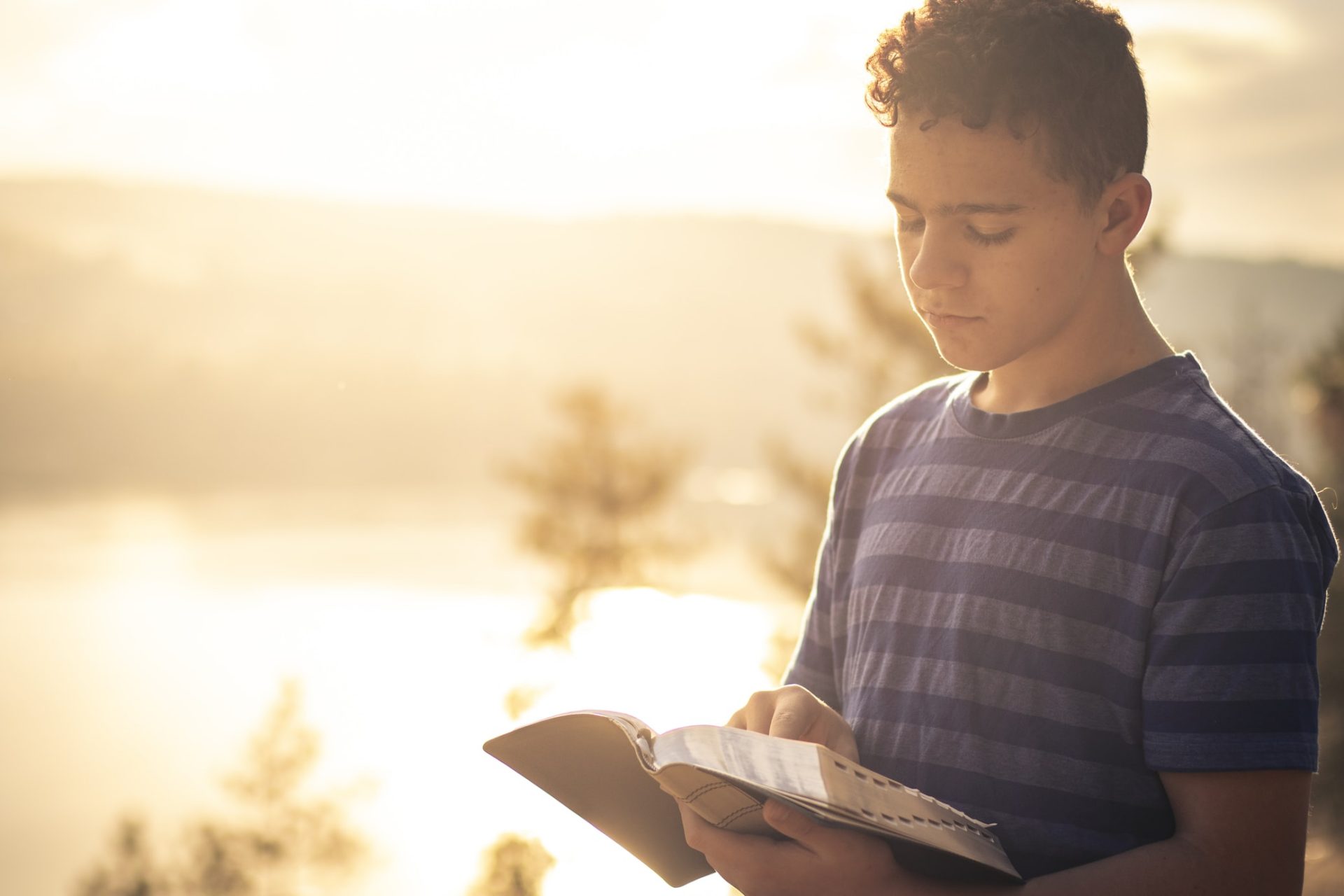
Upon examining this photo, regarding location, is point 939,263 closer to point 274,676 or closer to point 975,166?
point 975,166

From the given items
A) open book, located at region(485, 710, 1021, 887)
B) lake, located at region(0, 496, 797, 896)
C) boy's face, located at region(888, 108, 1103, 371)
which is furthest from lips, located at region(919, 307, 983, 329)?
lake, located at region(0, 496, 797, 896)

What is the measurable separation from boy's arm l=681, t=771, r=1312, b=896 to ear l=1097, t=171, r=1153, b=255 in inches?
15.6

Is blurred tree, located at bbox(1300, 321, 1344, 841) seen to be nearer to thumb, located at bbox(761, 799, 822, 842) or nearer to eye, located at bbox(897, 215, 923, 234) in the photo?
eye, located at bbox(897, 215, 923, 234)

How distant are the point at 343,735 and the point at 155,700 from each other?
272 centimetres

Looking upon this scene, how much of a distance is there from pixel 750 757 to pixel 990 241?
43 centimetres

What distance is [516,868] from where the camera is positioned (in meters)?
2.57

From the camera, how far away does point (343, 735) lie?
11.5 meters

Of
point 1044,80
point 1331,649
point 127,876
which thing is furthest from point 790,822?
point 127,876

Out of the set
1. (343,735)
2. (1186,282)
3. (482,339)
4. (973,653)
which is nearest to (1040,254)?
(973,653)

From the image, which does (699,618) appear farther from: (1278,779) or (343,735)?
(1278,779)

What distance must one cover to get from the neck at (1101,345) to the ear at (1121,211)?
0.03 meters

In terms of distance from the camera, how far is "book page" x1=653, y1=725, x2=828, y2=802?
68cm

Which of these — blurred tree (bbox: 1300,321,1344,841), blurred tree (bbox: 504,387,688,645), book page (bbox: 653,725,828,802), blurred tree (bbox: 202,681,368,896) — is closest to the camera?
book page (bbox: 653,725,828,802)

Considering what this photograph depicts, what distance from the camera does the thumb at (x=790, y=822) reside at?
0.74 metres
